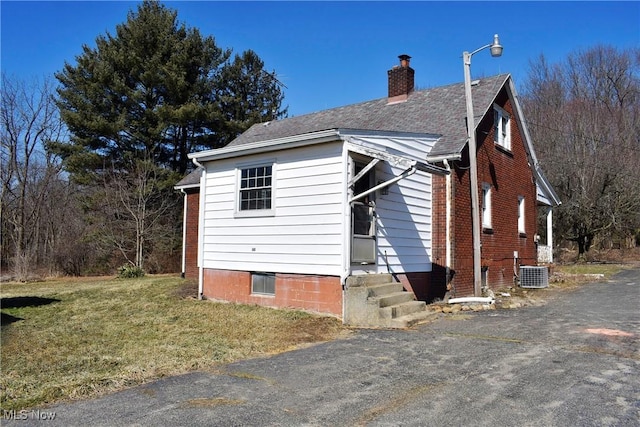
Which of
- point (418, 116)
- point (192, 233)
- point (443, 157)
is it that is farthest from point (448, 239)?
point (192, 233)

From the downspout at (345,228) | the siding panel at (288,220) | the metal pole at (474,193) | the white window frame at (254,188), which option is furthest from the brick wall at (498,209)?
the white window frame at (254,188)

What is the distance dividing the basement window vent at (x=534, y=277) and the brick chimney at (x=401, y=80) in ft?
22.4

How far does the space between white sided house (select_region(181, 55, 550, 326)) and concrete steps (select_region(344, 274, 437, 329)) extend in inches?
0.8

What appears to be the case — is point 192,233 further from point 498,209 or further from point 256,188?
point 498,209

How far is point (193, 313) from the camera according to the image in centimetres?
1035

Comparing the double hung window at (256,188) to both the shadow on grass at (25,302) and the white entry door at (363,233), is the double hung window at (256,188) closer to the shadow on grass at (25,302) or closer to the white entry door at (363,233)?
the white entry door at (363,233)

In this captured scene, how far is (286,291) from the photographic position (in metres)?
10.6

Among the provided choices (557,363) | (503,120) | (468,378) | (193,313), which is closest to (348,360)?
(468,378)

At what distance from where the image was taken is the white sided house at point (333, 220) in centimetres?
970

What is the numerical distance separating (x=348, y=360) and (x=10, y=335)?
216 inches

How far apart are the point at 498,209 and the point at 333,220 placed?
7501mm

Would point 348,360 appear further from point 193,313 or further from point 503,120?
point 503,120

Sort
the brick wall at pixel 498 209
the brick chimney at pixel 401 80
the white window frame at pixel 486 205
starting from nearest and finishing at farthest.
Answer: the brick wall at pixel 498 209
the white window frame at pixel 486 205
the brick chimney at pixel 401 80

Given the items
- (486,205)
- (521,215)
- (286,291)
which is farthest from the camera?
(521,215)
